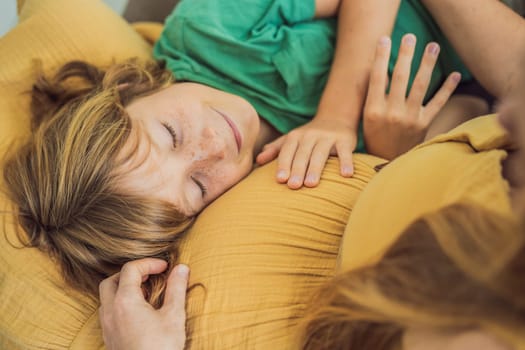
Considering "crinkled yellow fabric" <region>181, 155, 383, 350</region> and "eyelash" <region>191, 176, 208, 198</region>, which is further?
"eyelash" <region>191, 176, 208, 198</region>

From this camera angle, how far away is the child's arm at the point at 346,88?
885 mm

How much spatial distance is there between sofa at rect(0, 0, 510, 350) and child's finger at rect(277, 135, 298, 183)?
0.06ft

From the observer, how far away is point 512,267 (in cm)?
35

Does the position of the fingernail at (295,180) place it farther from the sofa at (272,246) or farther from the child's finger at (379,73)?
the child's finger at (379,73)

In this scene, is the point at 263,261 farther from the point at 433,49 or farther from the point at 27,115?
the point at 27,115

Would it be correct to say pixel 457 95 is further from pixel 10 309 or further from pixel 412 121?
pixel 10 309

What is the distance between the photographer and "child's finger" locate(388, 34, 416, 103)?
2.88 ft

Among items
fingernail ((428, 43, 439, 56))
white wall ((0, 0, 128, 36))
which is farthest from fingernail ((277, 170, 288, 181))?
white wall ((0, 0, 128, 36))

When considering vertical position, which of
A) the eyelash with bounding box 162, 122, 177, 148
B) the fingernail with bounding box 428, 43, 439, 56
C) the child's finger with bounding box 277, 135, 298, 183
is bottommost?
the child's finger with bounding box 277, 135, 298, 183

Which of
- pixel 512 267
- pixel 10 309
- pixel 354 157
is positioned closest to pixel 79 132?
pixel 10 309

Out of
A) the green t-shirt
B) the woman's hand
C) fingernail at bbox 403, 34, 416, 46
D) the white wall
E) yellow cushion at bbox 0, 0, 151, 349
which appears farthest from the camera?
the white wall

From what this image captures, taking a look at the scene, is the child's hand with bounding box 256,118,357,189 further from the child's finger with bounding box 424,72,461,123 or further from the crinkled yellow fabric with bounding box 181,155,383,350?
the child's finger with bounding box 424,72,461,123

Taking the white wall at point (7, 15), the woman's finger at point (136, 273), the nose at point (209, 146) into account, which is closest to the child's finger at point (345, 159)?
the nose at point (209, 146)

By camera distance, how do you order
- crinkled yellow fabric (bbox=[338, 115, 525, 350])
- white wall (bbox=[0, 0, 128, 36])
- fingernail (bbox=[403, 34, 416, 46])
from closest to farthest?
1. crinkled yellow fabric (bbox=[338, 115, 525, 350])
2. fingernail (bbox=[403, 34, 416, 46])
3. white wall (bbox=[0, 0, 128, 36])
